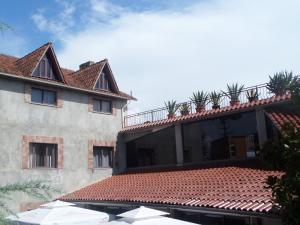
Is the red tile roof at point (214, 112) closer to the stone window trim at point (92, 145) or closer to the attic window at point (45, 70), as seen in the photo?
the stone window trim at point (92, 145)

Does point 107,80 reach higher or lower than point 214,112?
higher

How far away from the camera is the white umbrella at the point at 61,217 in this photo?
12.5m

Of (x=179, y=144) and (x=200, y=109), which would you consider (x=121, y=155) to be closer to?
(x=179, y=144)

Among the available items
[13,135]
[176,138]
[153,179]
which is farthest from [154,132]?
[13,135]

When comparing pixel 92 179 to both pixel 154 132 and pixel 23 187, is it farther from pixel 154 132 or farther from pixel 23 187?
pixel 23 187

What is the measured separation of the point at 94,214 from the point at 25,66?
10231mm

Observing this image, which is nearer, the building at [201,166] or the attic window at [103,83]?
the building at [201,166]

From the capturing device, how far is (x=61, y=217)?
12.9m

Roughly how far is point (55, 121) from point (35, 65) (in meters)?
3.19

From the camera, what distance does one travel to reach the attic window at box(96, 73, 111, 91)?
23188 millimetres

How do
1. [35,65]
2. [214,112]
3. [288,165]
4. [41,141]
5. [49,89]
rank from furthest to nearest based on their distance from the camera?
[49,89]
[35,65]
[41,141]
[214,112]
[288,165]

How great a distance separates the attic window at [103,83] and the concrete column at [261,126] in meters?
10.1

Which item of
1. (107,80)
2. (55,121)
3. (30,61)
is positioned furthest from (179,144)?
(30,61)

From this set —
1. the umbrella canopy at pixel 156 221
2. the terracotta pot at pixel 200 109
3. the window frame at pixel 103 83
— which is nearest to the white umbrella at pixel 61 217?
the umbrella canopy at pixel 156 221
